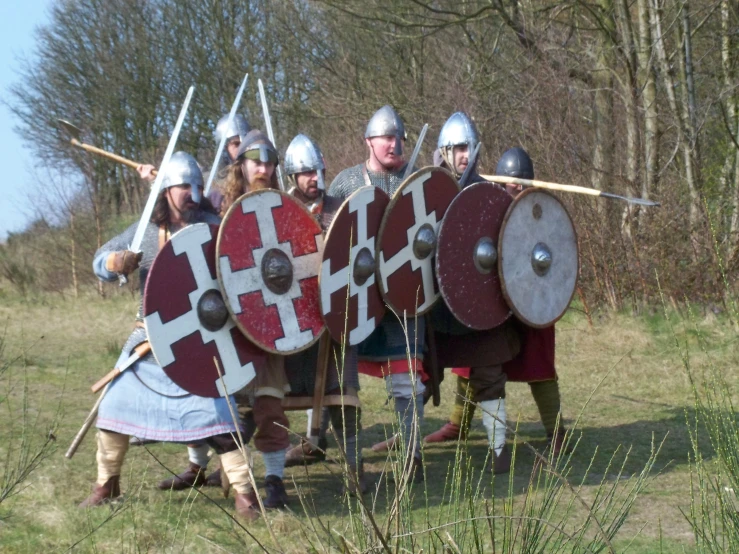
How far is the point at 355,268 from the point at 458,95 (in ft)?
24.2

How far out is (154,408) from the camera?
3.94 metres

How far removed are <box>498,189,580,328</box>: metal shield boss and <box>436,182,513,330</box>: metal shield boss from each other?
0.16 ft

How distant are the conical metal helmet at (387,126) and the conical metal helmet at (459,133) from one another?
0.26 meters

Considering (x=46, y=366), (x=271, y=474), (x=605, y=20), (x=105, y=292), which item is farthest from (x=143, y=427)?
(x=105, y=292)

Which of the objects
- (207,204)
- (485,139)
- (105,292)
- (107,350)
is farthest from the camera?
(105,292)

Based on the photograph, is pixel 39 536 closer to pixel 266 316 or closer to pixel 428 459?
pixel 266 316

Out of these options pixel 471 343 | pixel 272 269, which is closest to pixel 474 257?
pixel 471 343

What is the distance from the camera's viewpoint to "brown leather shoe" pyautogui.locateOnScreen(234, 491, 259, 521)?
380 cm

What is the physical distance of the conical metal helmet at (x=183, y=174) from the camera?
13.2ft

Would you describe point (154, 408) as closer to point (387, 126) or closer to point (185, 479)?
point (185, 479)

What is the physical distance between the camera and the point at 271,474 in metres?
4.09

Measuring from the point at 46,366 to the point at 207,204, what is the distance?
3621 millimetres

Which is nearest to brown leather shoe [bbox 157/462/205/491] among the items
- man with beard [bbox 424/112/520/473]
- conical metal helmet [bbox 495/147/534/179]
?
man with beard [bbox 424/112/520/473]

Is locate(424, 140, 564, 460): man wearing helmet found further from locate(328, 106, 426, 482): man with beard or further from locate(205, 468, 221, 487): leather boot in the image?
locate(205, 468, 221, 487): leather boot
